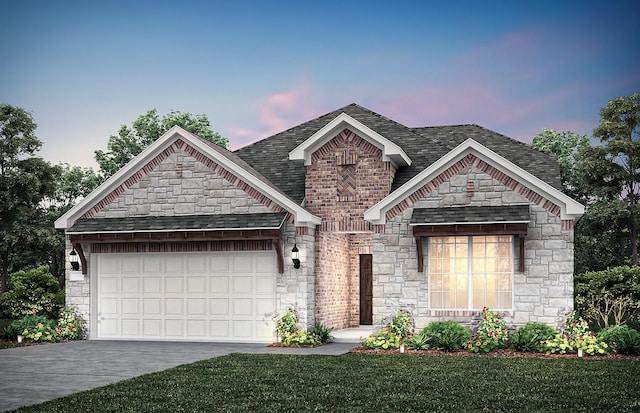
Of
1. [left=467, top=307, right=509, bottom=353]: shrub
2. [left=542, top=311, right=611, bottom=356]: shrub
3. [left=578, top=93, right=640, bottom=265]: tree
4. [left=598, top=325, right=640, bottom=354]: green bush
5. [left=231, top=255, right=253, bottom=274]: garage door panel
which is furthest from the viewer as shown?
[left=578, top=93, right=640, bottom=265]: tree

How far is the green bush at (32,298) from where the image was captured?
2597cm

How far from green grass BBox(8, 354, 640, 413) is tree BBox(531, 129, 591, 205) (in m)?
23.2

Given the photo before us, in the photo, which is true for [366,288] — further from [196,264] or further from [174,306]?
[174,306]

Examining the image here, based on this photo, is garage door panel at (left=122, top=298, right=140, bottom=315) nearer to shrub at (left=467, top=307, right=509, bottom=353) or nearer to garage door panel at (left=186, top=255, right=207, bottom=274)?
garage door panel at (left=186, top=255, right=207, bottom=274)

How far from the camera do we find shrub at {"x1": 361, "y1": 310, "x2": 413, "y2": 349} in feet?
55.7

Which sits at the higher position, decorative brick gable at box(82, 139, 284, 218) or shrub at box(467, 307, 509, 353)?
decorative brick gable at box(82, 139, 284, 218)

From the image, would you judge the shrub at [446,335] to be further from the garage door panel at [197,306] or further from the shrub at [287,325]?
the garage door panel at [197,306]

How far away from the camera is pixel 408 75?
2658 centimetres

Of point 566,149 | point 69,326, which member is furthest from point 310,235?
point 566,149

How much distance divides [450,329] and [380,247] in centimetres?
270

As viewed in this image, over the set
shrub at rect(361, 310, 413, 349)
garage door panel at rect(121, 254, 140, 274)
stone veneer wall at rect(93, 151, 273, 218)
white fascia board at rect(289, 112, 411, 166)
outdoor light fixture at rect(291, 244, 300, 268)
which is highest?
white fascia board at rect(289, 112, 411, 166)

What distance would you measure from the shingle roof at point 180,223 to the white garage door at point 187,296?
0.93m

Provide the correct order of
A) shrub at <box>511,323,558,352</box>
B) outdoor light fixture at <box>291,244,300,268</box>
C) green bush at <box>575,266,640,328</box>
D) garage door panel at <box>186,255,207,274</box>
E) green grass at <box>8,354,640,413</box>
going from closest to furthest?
green grass at <box>8,354,640,413</box>, shrub at <box>511,323,558,352</box>, outdoor light fixture at <box>291,244,300,268</box>, garage door panel at <box>186,255,207,274</box>, green bush at <box>575,266,640,328</box>

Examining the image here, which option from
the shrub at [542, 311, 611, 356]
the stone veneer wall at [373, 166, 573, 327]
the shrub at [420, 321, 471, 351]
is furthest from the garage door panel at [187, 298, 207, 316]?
the shrub at [542, 311, 611, 356]
